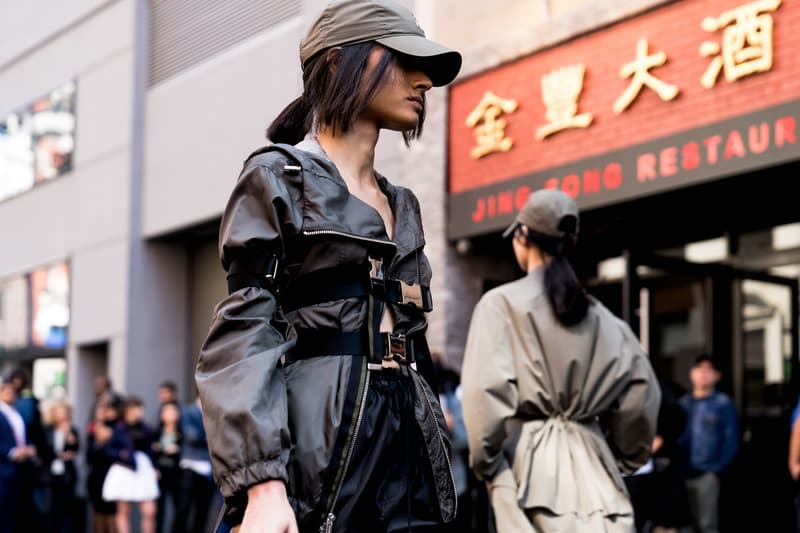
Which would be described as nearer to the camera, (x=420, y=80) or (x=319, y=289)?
(x=319, y=289)

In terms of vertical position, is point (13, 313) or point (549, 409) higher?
point (13, 313)

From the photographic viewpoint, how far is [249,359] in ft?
7.75

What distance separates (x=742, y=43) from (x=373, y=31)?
720cm

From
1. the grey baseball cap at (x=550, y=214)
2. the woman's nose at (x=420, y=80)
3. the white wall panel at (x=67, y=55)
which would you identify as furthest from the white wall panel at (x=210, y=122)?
the woman's nose at (x=420, y=80)

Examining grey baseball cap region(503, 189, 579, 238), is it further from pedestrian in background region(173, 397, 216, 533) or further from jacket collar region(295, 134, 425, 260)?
pedestrian in background region(173, 397, 216, 533)

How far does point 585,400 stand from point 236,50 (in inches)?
459

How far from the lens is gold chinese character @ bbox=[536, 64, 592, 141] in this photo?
35.4 feet

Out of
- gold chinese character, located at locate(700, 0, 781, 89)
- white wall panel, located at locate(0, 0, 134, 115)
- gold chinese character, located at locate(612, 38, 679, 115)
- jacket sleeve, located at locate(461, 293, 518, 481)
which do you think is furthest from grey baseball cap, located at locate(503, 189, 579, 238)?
white wall panel, located at locate(0, 0, 134, 115)

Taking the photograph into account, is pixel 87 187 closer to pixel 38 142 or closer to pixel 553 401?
pixel 38 142

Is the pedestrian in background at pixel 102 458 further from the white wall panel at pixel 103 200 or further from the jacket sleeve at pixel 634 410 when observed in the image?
the jacket sleeve at pixel 634 410

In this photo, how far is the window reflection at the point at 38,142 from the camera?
1872cm

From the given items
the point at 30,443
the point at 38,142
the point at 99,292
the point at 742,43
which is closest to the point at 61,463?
the point at 30,443

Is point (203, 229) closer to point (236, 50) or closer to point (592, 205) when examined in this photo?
point (236, 50)

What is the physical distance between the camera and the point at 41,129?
1938 cm
